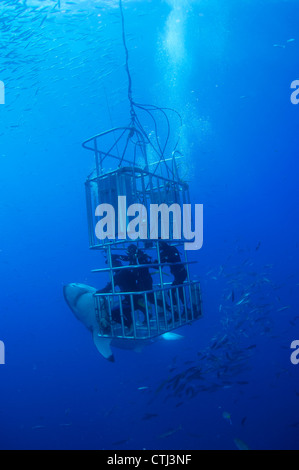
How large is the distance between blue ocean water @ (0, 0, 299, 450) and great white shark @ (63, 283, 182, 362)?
3.49 m

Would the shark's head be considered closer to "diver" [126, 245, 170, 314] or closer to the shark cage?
the shark cage

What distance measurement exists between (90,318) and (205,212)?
10.9 meters

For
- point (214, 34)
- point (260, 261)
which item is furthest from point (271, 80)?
point (260, 261)

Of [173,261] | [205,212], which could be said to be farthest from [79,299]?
[205,212]

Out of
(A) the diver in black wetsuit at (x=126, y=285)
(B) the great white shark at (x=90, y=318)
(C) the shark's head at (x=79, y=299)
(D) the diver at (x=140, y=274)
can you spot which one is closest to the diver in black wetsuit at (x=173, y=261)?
(D) the diver at (x=140, y=274)

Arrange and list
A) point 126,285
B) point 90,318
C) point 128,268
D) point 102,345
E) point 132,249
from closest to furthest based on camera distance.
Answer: point 128,268 → point 126,285 → point 132,249 → point 102,345 → point 90,318

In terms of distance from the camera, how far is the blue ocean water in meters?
11.0

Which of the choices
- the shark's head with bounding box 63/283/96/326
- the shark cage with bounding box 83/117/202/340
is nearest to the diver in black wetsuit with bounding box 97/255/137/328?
the shark cage with bounding box 83/117/202/340

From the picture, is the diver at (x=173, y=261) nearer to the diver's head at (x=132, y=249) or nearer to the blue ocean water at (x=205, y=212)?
the diver's head at (x=132, y=249)

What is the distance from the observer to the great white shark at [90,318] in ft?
14.9

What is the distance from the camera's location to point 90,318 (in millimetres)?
4816

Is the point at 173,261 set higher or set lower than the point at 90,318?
higher

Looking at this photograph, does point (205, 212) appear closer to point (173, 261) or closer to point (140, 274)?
point (173, 261)

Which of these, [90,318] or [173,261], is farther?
[90,318]
